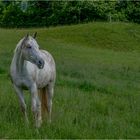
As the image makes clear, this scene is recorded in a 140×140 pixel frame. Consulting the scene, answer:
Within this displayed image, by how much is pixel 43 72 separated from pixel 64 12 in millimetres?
52252

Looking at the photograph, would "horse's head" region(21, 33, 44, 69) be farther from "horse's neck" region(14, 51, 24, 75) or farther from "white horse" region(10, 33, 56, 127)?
"horse's neck" region(14, 51, 24, 75)

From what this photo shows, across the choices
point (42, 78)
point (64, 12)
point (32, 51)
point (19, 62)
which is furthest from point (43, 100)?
point (64, 12)

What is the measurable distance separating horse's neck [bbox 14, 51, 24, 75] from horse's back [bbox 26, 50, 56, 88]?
0.15 m

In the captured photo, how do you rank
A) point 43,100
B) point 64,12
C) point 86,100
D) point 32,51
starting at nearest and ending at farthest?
point 32,51, point 43,100, point 86,100, point 64,12

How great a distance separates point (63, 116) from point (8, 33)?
30.4 meters

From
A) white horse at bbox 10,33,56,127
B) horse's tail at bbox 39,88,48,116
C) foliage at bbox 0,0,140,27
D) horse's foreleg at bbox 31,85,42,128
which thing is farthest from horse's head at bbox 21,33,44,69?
foliage at bbox 0,0,140,27

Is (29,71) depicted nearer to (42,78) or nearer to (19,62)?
(19,62)

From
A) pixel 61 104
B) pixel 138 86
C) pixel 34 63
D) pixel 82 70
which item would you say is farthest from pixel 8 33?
pixel 34 63

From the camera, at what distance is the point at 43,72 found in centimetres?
1122

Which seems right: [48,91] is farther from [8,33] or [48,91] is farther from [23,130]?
[8,33]

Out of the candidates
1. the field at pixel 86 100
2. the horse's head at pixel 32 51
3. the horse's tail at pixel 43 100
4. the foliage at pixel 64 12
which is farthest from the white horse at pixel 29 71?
the foliage at pixel 64 12

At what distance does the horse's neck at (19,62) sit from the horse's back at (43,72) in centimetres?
15

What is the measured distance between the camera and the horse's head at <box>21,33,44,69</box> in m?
10.3

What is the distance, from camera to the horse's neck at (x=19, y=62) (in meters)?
10.8
